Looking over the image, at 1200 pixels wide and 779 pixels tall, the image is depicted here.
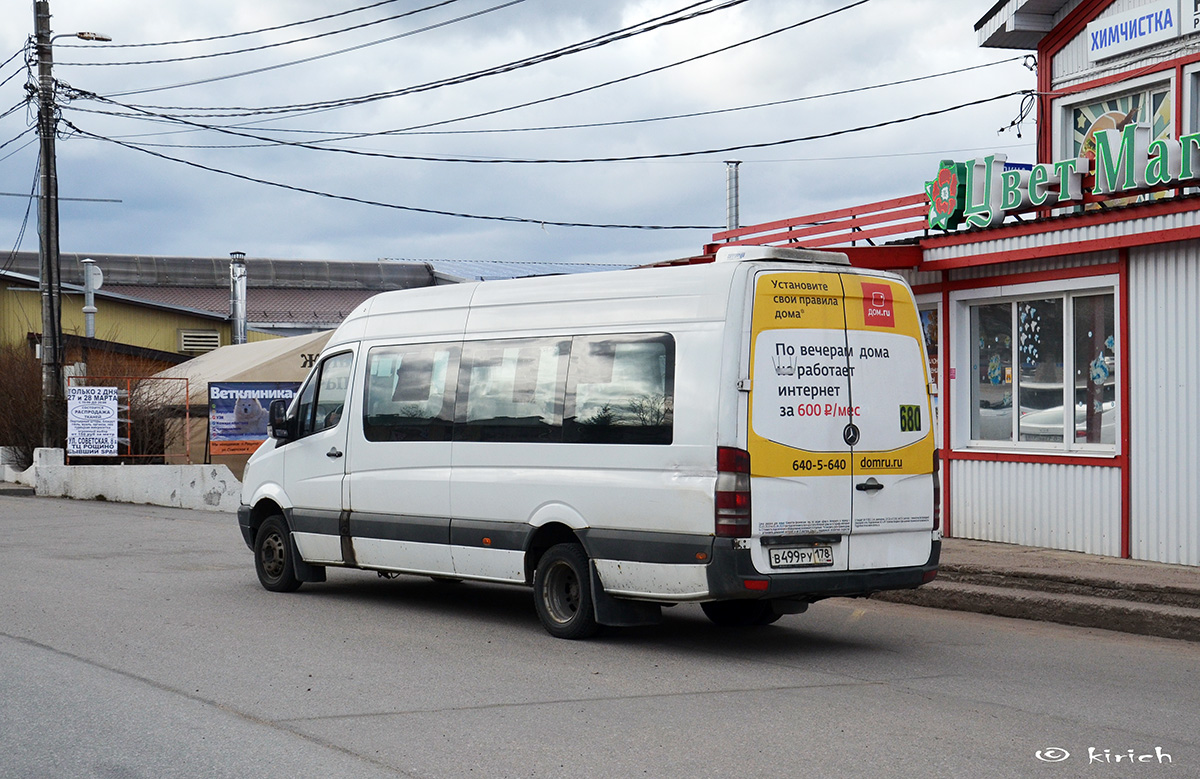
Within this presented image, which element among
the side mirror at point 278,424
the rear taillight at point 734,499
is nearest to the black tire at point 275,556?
the side mirror at point 278,424

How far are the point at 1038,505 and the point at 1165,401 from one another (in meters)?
1.76

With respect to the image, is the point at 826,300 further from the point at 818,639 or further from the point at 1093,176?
the point at 1093,176

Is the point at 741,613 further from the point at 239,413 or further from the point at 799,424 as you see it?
the point at 239,413

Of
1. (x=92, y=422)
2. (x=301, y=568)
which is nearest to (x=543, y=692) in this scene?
(x=301, y=568)

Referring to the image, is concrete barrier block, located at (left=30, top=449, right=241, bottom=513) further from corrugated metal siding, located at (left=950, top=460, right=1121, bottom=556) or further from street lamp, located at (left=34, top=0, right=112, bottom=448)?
corrugated metal siding, located at (left=950, top=460, right=1121, bottom=556)

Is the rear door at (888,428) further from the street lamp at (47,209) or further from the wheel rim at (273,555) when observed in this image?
the street lamp at (47,209)

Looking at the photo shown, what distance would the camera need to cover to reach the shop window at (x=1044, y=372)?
12812 millimetres

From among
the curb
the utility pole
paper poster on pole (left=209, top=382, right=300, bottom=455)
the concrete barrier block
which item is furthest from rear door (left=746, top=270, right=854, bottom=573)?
the utility pole

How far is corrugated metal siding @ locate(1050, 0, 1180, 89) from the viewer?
1462cm

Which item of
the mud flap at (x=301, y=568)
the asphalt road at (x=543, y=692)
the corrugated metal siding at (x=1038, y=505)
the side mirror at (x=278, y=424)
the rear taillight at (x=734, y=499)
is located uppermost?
the side mirror at (x=278, y=424)

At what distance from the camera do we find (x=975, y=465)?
13.9 m

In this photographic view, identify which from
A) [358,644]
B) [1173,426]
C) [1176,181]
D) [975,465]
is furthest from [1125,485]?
[358,644]

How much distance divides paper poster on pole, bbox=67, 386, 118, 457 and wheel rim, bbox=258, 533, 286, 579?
14268 millimetres

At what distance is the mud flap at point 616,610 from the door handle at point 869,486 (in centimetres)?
165
